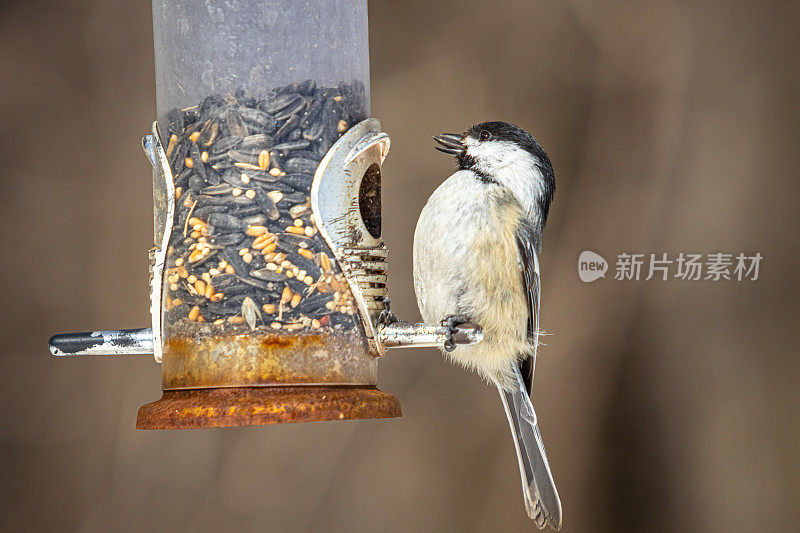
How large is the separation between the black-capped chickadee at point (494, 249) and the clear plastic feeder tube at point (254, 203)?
563mm

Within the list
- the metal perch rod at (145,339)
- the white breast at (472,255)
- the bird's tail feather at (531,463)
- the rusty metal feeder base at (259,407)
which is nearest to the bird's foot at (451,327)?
the metal perch rod at (145,339)

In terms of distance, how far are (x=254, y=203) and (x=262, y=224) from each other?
0.18 ft

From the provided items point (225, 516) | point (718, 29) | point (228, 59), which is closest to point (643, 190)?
point (718, 29)

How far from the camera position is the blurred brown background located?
4.45 m

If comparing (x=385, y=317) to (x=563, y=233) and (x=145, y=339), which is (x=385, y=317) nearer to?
(x=145, y=339)

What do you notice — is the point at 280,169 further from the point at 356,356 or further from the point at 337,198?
the point at 356,356

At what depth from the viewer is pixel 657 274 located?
4.76 metres

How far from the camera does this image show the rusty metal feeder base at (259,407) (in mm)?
2393

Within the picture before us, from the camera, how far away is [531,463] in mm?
3305

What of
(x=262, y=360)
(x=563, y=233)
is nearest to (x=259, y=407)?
(x=262, y=360)

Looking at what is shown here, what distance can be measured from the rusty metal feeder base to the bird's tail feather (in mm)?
827

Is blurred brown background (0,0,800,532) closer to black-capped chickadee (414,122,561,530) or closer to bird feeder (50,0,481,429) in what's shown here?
black-capped chickadee (414,122,561,530)

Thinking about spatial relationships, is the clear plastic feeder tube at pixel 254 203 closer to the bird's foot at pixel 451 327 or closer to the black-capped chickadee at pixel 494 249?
the bird's foot at pixel 451 327

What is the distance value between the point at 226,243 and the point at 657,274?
2680 millimetres
